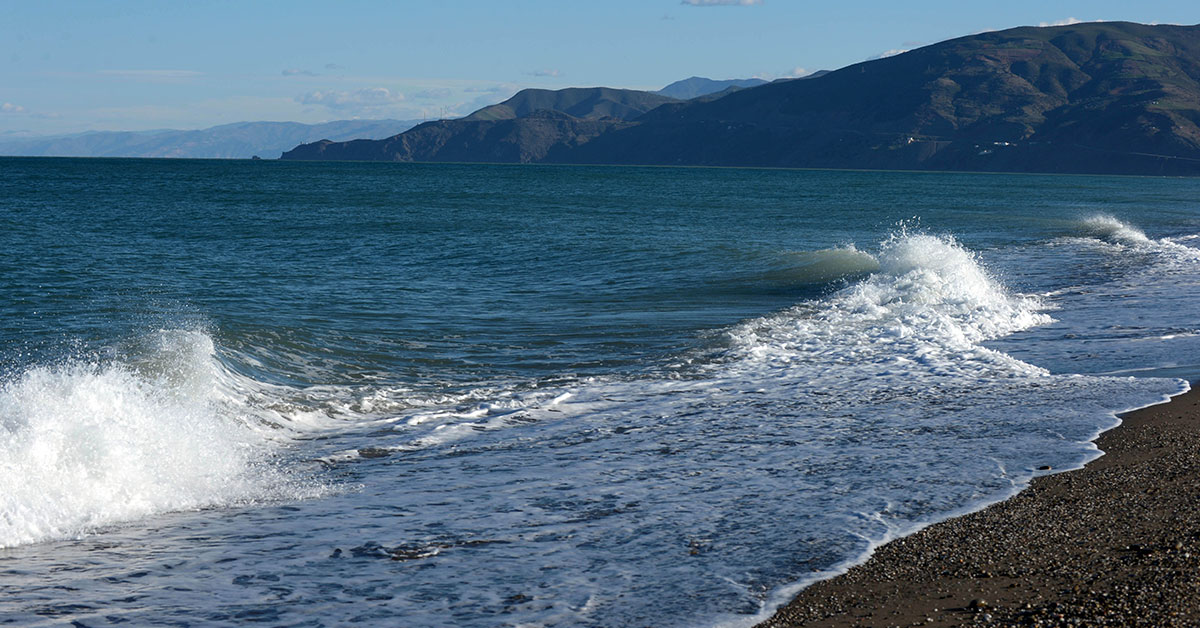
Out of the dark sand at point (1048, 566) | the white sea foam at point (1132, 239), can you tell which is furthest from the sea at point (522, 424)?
the white sea foam at point (1132, 239)

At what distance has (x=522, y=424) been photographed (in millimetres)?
9375

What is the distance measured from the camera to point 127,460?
7535mm

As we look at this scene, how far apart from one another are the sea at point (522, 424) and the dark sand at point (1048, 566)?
10.2 inches

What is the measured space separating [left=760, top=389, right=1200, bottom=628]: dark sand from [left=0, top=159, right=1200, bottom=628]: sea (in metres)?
0.26

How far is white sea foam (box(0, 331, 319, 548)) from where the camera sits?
22.2 ft

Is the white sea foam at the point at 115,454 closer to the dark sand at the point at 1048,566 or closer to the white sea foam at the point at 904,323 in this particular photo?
the dark sand at the point at 1048,566

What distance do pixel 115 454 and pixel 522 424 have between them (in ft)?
11.3

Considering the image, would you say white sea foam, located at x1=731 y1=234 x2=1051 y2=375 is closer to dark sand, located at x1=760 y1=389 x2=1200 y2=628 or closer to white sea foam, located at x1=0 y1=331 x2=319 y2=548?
dark sand, located at x1=760 y1=389 x2=1200 y2=628

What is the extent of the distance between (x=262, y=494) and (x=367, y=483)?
0.74 meters

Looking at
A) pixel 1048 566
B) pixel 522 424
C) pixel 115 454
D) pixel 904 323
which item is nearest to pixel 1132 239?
pixel 904 323

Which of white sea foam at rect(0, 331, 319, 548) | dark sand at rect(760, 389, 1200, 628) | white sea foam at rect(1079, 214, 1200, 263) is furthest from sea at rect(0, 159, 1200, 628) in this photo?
white sea foam at rect(1079, 214, 1200, 263)

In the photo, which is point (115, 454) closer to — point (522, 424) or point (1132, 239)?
point (522, 424)

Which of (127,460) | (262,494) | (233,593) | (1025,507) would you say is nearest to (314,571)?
(233,593)

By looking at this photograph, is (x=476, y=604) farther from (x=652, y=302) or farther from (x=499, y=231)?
(x=499, y=231)
